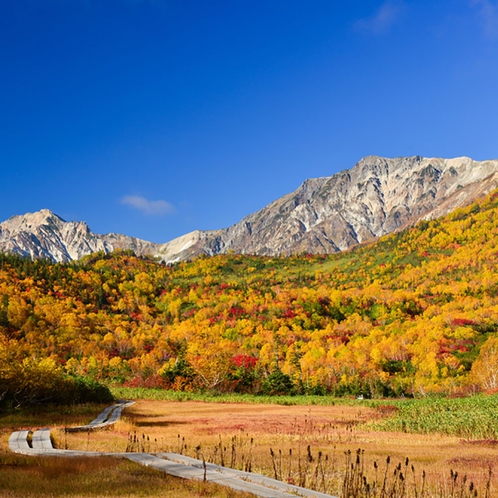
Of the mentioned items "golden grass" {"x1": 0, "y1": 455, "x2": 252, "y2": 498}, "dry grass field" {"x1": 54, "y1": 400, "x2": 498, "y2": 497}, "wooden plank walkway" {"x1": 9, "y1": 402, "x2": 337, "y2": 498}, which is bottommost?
"dry grass field" {"x1": 54, "y1": 400, "x2": 498, "y2": 497}

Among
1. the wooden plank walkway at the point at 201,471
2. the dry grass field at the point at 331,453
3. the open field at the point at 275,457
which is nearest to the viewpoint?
the wooden plank walkway at the point at 201,471

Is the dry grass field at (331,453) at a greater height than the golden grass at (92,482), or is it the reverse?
the golden grass at (92,482)

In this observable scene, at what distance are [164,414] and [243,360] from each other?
246 ft

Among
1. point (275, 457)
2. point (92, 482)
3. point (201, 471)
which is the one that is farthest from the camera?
point (275, 457)

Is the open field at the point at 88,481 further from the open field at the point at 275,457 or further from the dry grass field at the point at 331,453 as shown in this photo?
the dry grass field at the point at 331,453

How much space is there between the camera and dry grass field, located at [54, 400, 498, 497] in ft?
50.6

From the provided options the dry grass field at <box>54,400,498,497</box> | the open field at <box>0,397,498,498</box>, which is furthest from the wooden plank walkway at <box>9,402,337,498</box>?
the dry grass field at <box>54,400,498,497</box>

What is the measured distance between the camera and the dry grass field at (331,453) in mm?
15414

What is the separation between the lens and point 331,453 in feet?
77.0

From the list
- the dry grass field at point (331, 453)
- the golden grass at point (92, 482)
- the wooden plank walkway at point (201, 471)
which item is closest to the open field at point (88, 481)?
the golden grass at point (92, 482)

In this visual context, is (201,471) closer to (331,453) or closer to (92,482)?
(92,482)

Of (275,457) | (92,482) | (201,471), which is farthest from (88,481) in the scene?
(275,457)

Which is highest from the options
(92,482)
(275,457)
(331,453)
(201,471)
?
(92,482)

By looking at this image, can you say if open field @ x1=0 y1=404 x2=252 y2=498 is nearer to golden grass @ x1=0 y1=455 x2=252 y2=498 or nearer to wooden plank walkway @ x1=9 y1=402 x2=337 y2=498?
golden grass @ x1=0 y1=455 x2=252 y2=498
